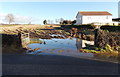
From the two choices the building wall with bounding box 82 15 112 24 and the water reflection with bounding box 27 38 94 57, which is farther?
the building wall with bounding box 82 15 112 24

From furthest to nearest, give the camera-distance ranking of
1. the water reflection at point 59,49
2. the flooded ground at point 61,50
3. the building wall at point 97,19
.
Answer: the building wall at point 97,19
the water reflection at point 59,49
the flooded ground at point 61,50

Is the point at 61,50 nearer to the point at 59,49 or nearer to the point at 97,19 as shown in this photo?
the point at 59,49

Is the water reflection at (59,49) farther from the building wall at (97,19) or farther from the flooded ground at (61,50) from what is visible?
the building wall at (97,19)

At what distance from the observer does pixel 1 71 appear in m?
4.68

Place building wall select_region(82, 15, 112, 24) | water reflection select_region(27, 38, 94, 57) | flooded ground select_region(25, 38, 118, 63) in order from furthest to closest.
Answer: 1. building wall select_region(82, 15, 112, 24)
2. water reflection select_region(27, 38, 94, 57)
3. flooded ground select_region(25, 38, 118, 63)

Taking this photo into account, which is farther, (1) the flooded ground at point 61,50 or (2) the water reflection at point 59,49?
(2) the water reflection at point 59,49

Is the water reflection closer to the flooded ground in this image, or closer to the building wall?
the flooded ground

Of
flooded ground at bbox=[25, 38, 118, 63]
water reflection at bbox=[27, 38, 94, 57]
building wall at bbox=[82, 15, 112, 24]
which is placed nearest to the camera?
flooded ground at bbox=[25, 38, 118, 63]

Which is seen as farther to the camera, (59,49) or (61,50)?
(59,49)

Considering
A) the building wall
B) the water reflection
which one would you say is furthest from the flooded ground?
the building wall

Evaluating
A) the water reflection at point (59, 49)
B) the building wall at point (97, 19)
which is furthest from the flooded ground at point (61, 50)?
the building wall at point (97, 19)

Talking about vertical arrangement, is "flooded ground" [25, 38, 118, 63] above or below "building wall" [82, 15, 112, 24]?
below

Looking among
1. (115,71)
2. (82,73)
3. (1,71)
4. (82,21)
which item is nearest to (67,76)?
(82,73)

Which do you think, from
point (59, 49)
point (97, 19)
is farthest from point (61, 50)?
point (97, 19)
